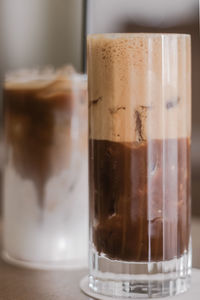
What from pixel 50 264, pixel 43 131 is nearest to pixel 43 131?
pixel 43 131

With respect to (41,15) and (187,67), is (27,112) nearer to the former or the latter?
(187,67)

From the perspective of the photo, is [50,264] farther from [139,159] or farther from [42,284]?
[139,159]

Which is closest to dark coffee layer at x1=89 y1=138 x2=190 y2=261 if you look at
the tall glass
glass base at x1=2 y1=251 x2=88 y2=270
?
the tall glass

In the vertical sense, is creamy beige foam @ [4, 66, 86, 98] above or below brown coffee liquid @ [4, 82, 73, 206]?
above

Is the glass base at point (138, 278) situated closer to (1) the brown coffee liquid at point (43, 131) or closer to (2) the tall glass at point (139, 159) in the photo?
(2) the tall glass at point (139, 159)

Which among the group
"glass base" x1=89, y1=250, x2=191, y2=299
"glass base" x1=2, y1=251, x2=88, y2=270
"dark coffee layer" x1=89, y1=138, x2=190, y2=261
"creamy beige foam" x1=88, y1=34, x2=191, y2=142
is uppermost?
"creamy beige foam" x1=88, y1=34, x2=191, y2=142

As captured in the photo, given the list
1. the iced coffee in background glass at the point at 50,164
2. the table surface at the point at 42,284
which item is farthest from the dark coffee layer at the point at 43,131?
the table surface at the point at 42,284

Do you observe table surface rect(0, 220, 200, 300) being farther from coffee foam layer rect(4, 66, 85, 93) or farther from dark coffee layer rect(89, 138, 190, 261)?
coffee foam layer rect(4, 66, 85, 93)
